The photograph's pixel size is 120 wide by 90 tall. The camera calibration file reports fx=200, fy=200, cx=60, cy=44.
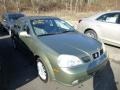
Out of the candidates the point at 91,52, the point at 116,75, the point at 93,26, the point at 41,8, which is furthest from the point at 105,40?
the point at 41,8

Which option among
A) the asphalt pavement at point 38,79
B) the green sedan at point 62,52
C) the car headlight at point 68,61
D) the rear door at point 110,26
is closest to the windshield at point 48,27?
the green sedan at point 62,52

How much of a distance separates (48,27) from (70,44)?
1.27m

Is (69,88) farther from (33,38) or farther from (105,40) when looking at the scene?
(105,40)

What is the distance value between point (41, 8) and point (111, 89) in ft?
80.0

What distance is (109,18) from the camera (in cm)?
793

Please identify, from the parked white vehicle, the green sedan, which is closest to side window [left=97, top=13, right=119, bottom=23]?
the parked white vehicle

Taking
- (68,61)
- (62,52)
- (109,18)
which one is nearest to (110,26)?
(109,18)

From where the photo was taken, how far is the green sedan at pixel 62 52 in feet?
14.4

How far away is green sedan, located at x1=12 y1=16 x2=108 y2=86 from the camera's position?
4.39 m

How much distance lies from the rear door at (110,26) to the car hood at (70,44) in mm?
2293

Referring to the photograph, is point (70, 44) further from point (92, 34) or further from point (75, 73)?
point (92, 34)

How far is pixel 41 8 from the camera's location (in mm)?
28031

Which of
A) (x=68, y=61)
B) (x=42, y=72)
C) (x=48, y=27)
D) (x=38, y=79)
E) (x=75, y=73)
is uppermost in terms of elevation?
(x=48, y=27)

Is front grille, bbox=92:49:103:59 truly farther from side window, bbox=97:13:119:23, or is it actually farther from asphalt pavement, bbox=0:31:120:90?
side window, bbox=97:13:119:23
